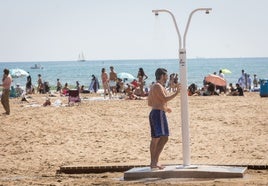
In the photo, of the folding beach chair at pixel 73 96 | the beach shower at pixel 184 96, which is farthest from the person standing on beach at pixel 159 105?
the folding beach chair at pixel 73 96

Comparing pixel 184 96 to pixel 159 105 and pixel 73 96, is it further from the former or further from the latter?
pixel 73 96

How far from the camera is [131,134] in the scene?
1658 cm

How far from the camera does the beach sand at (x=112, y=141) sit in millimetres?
10680

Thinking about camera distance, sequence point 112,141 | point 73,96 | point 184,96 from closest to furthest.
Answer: point 184,96 < point 112,141 < point 73,96

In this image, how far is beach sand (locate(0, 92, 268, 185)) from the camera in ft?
35.0

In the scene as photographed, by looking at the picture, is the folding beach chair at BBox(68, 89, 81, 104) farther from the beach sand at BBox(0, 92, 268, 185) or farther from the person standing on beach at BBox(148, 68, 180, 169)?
the person standing on beach at BBox(148, 68, 180, 169)

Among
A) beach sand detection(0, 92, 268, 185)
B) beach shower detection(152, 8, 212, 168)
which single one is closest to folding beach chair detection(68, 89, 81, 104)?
beach sand detection(0, 92, 268, 185)

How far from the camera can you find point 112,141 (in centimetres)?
1545

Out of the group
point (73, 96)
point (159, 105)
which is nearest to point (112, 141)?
point (159, 105)

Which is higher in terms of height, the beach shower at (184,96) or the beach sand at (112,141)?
the beach shower at (184,96)

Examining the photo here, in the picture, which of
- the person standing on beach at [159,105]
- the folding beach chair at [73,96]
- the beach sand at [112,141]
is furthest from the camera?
the folding beach chair at [73,96]

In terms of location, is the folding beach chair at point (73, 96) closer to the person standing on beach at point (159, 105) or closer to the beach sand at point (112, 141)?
the beach sand at point (112, 141)

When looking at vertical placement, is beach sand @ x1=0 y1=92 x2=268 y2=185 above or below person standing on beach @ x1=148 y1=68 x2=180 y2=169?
below

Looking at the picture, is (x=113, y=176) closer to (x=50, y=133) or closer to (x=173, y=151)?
(x=173, y=151)
